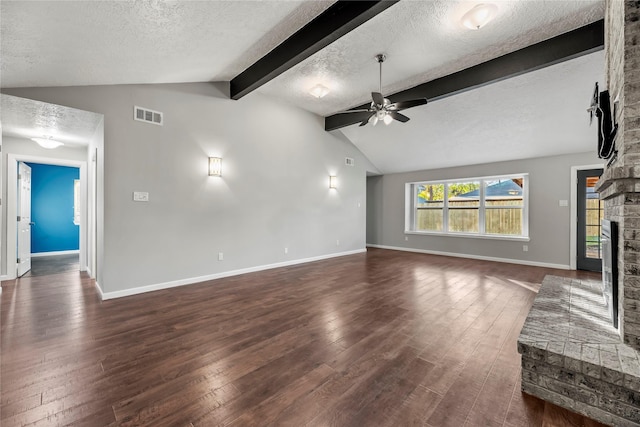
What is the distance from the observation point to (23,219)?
485 cm

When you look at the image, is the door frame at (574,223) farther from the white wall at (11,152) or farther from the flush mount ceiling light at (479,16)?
the white wall at (11,152)

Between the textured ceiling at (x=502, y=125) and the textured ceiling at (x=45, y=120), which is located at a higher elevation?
the textured ceiling at (x=502, y=125)

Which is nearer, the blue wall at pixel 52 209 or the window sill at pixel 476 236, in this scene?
the window sill at pixel 476 236

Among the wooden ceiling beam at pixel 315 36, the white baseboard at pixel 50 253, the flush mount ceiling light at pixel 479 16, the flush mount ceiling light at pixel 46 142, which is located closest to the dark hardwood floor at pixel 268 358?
the flush mount ceiling light at pixel 46 142

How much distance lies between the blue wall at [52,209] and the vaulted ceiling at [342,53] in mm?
5529

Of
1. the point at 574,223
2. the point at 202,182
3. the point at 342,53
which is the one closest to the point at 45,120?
the point at 202,182

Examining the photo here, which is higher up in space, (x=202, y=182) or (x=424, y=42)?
(x=424, y=42)

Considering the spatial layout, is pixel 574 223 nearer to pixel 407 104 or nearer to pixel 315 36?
pixel 407 104

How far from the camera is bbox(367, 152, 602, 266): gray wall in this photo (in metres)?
5.55

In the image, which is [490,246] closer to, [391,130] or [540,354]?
[391,130]

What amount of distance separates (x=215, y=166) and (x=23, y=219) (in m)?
3.73

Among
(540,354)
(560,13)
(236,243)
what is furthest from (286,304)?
(560,13)

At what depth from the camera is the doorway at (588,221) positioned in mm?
5219

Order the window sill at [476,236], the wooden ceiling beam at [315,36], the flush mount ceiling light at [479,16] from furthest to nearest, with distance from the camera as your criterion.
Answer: the window sill at [476,236], the flush mount ceiling light at [479,16], the wooden ceiling beam at [315,36]
